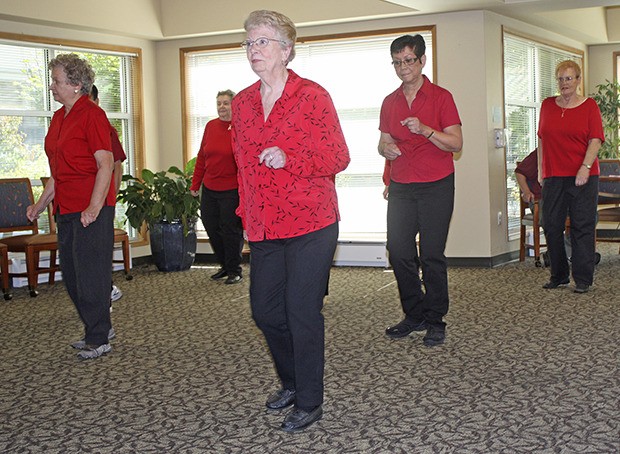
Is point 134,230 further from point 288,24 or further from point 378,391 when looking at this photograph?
point 288,24

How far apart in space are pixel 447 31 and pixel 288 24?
17.6 ft

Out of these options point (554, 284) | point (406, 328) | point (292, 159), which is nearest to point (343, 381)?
point (406, 328)

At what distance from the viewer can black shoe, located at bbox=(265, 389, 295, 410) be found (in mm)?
3643

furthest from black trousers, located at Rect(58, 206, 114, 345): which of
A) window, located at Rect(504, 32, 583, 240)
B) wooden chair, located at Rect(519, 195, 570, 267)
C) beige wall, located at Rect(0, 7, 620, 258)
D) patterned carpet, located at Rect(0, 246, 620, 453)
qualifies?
window, located at Rect(504, 32, 583, 240)

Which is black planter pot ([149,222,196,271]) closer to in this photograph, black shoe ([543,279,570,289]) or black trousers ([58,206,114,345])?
black shoe ([543,279,570,289])

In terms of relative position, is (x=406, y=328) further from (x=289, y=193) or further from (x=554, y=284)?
(x=554, y=284)

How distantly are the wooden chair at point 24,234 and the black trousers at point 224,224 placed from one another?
1.29 m

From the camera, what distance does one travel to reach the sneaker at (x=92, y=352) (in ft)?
15.6

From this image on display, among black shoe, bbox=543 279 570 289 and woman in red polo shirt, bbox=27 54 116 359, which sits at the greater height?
woman in red polo shirt, bbox=27 54 116 359

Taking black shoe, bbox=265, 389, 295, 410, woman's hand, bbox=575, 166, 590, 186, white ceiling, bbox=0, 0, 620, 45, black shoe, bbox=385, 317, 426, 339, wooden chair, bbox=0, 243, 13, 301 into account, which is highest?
white ceiling, bbox=0, 0, 620, 45

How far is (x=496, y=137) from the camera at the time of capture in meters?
8.36

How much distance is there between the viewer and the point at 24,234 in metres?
7.59

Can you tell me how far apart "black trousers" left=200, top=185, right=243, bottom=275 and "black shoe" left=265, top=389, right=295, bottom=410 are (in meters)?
3.87

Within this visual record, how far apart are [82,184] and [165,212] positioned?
395cm
